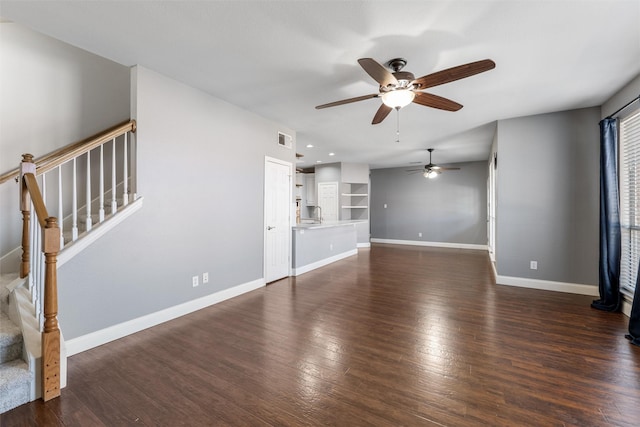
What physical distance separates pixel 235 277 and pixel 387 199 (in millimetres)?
Result: 7183

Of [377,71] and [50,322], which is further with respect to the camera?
[377,71]

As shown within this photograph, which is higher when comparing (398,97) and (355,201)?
(398,97)

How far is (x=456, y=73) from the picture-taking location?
2.17 m

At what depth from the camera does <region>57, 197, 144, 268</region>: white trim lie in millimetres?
2326

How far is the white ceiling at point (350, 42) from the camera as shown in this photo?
2021 mm

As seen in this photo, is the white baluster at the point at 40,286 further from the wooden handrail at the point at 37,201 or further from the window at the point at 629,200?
the window at the point at 629,200

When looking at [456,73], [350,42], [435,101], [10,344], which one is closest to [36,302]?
[10,344]

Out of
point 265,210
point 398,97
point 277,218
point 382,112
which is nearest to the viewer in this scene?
point 398,97

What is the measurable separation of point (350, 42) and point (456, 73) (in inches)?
36.5

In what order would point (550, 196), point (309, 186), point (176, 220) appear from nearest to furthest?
point (176, 220)
point (550, 196)
point (309, 186)

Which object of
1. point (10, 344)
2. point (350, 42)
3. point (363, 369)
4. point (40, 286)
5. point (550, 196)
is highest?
point (350, 42)

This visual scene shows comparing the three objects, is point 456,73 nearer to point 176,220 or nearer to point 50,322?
point 176,220

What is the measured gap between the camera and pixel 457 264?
6254mm

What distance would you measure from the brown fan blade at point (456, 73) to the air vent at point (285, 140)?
288 cm
